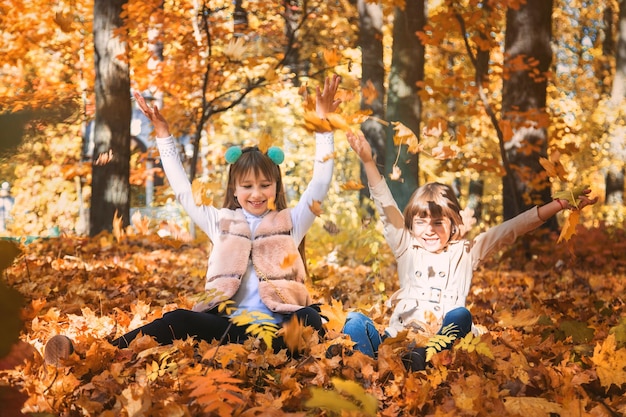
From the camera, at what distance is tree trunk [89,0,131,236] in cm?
998

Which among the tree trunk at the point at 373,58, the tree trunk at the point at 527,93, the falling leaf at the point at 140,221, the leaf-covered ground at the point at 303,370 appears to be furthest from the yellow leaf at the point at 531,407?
the tree trunk at the point at 373,58

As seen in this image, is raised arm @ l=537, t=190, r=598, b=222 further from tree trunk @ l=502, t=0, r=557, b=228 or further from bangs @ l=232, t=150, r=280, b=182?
tree trunk @ l=502, t=0, r=557, b=228

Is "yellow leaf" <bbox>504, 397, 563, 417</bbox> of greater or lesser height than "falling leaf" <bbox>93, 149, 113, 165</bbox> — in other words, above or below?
below

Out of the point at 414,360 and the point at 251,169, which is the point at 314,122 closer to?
the point at 251,169

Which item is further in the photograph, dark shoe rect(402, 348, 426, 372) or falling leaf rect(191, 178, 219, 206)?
falling leaf rect(191, 178, 219, 206)

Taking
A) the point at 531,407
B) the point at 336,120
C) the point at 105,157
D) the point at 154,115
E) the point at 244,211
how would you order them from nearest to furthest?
1. the point at 531,407
2. the point at 336,120
3. the point at 154,115
4. the point at 244,211
5. the point at 105,157

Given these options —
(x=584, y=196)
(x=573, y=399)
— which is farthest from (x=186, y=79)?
(x=573, y=399)

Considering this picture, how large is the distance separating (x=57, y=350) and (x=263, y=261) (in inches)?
48.1

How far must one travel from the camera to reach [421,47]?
1164 centimetres

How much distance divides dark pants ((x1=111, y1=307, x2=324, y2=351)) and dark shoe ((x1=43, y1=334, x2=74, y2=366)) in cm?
38

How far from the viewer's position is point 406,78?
11.4 m

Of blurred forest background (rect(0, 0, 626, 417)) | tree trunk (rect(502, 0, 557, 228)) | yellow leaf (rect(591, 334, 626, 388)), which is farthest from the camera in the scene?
tree trunk (rect(502, 0, 557, 228))

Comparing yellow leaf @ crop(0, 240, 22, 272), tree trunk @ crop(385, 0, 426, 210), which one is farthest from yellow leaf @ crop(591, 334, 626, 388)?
tree trunk @ crop(385, 0, 426, 210)

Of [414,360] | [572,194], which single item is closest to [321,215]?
[572,194]
